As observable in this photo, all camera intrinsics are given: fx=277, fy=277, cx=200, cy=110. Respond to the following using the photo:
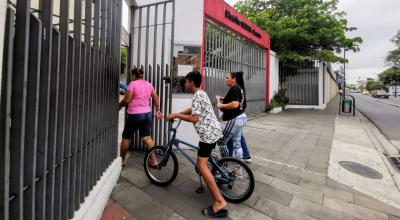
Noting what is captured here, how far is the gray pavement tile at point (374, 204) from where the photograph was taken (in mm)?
3768

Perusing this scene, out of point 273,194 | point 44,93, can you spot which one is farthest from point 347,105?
point 44,93

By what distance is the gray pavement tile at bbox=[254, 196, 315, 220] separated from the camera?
339 centimetres

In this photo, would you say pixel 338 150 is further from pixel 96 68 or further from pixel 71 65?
pixel 71 65

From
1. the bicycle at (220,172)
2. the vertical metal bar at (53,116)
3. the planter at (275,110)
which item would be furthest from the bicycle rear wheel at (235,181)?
the planter at (275,110)

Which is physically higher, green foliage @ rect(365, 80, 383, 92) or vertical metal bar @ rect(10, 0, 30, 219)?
green foliage @ rect(365, 80, 383, 92)

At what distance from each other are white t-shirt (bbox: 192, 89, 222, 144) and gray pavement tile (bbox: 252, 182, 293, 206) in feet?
4.06

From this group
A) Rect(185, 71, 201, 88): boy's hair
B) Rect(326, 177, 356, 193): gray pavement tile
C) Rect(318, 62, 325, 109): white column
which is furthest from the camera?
Rect(318, 62, 325, 109): white column

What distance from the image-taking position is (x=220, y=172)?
147 inches

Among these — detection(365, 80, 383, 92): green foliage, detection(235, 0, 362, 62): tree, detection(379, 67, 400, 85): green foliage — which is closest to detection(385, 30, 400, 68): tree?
detection(379, 67, 400, 85): green foliage

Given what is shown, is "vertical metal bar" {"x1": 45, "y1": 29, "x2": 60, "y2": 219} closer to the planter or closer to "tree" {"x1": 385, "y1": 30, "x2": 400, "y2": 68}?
the planter

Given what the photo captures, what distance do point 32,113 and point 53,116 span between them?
27 centimetres

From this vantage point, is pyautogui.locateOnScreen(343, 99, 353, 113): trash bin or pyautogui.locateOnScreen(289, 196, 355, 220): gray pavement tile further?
pyautogui.locateOnScreen(343, 99, 353, 113): trash bin

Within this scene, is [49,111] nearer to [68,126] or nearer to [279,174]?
[68,126]

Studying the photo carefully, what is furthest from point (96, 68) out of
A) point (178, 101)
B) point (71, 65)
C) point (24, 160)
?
point (178, 101)
